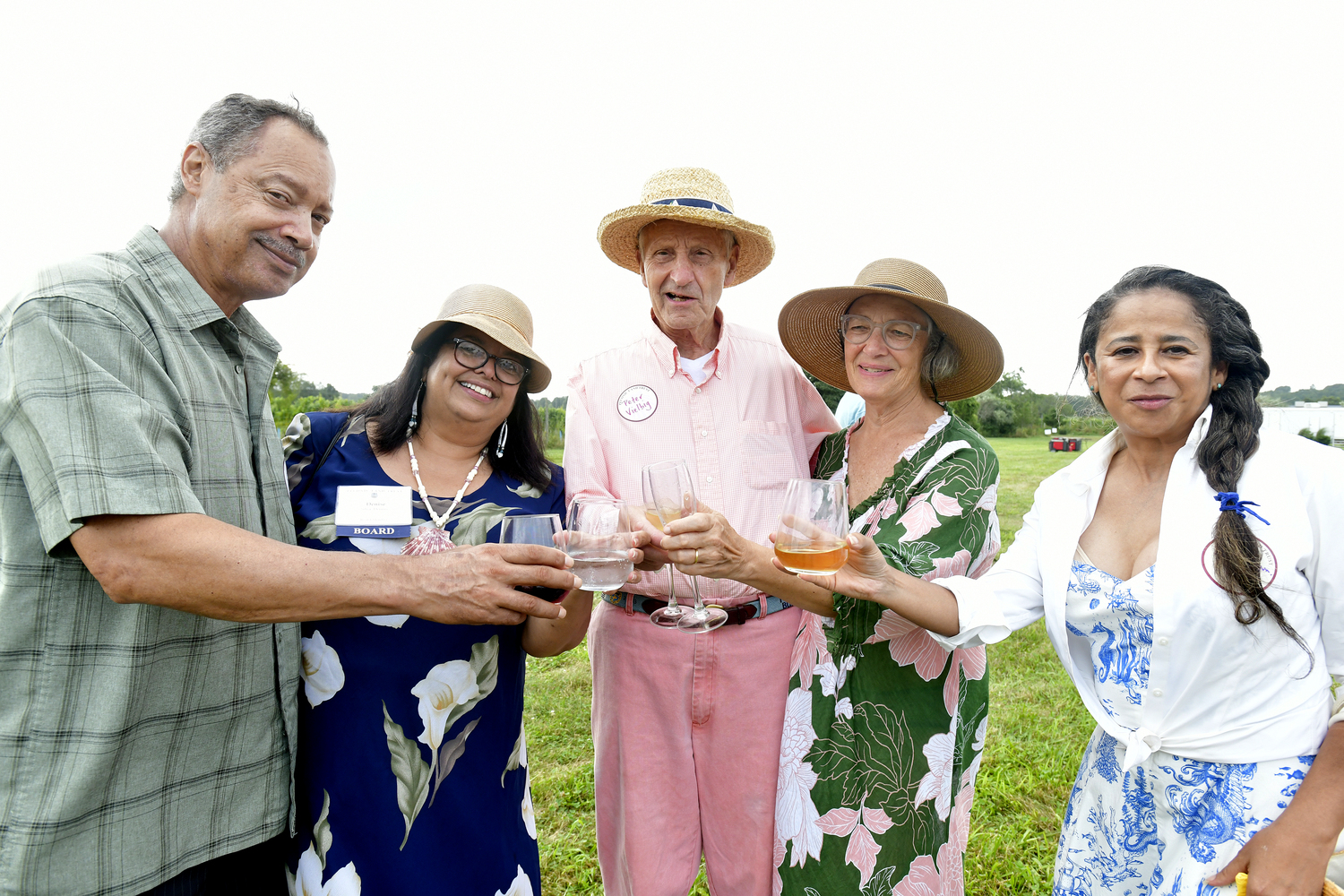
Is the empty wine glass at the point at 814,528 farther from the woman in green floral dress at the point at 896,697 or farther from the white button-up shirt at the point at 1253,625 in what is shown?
the white button-up shirt at the point at 1253,625

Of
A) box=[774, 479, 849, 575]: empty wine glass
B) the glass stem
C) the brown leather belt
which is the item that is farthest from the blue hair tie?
the glass stem

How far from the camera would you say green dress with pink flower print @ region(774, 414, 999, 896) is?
2447mm

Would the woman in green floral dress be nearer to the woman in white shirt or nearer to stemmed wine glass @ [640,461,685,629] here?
the woman in white shirt

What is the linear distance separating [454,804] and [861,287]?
244 cm

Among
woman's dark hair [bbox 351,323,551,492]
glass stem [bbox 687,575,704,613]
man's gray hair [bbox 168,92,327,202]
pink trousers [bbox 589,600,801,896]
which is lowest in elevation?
pink trousers [bbox 589,600,801,896]

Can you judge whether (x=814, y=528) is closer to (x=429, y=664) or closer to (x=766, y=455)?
(x=766, y=455)

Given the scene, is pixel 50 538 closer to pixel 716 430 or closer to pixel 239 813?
pixel 239 813

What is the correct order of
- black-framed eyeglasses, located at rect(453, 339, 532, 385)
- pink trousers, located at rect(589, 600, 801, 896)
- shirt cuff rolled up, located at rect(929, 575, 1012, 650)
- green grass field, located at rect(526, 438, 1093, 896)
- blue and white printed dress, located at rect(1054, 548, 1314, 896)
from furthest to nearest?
1. green grass field, located at rect(526, 438, 1093, 896)
2. pink trousers, located at rect(589, 600, 801, 896)
3. black-framed eyeglasses, located at rect(453, 339, 532, 385)
4. shirt cuff rolled up, located at rect(929, 575, 1012, 650)
5. blue and white printed dress, located at rect(1054, 548, 1314, 896)

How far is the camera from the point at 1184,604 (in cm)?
193

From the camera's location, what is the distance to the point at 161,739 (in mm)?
1774

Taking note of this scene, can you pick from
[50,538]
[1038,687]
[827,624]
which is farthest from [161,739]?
[1038,687]

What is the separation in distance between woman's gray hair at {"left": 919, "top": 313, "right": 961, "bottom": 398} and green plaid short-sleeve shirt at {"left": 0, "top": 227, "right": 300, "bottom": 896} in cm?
257

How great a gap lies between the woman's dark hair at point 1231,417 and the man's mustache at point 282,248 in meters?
2.61

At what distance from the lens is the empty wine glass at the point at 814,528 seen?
6.66 feet
